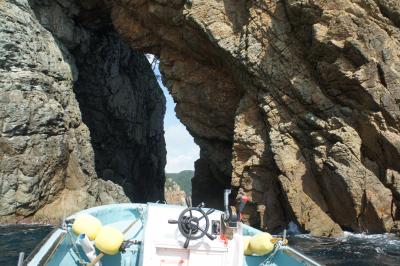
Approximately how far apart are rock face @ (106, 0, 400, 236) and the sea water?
52.3 inches

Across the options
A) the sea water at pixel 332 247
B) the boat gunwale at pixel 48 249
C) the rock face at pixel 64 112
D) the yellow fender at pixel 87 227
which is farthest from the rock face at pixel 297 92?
the boat gunwale at pixel 48 249

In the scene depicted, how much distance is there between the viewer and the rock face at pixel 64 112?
2445 cm

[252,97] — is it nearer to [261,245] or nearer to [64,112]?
[64,112]

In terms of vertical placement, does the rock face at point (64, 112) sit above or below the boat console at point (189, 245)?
above

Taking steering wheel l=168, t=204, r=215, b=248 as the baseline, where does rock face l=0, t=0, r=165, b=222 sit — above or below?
above

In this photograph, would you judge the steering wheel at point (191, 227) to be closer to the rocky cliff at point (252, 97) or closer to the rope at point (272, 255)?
the rope at point (272, 255)

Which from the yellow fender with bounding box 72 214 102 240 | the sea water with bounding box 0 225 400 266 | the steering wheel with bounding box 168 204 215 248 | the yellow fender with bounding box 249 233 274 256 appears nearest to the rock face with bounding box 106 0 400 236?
the sea water with bounding box 0 225 400 266

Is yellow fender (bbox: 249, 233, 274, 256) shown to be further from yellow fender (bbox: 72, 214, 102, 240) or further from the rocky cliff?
the rocky cliff

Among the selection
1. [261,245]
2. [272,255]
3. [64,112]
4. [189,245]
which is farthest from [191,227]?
[64,112]

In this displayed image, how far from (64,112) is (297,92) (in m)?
13.4

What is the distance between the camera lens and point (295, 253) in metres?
9.49

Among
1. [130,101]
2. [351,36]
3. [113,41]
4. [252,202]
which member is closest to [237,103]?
[252,202]

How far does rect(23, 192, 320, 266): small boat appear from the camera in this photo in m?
8.38

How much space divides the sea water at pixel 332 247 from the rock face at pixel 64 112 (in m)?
4.17
